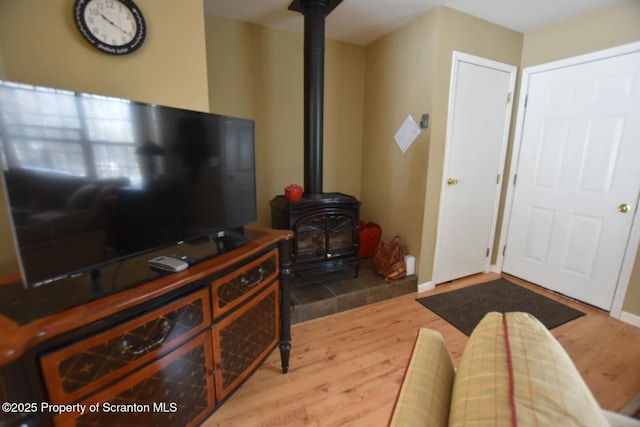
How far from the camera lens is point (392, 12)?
2.41m

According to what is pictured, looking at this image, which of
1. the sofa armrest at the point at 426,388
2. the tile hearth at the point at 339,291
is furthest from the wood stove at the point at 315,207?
the sofa armrest at the point at 426,388

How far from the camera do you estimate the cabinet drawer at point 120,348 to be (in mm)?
779

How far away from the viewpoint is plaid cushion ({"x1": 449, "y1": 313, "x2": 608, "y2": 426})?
0.46 m

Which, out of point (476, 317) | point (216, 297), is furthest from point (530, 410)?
point (476, 317)

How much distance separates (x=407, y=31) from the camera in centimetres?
261

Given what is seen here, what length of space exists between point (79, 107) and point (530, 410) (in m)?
1.35

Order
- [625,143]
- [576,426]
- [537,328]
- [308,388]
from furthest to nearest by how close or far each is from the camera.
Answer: [625,143] < [308,388] < [537,328] < [576,426]

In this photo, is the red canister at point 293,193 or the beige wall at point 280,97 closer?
the red canister at point 293,193

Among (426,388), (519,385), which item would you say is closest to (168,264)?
(426,388)

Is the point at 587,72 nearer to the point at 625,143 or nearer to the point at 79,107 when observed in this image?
the point at 625,143

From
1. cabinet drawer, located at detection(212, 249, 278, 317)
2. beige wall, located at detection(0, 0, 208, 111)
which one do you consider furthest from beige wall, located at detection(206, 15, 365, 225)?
cabinet drawer, located at detection(212, 249, 278, 317)

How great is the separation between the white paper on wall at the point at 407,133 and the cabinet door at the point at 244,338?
185 cm

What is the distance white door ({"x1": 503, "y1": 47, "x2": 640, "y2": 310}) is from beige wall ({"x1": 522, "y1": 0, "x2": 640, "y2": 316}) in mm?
113

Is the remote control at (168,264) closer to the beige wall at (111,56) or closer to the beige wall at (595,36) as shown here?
the beige wall at (111,56)
